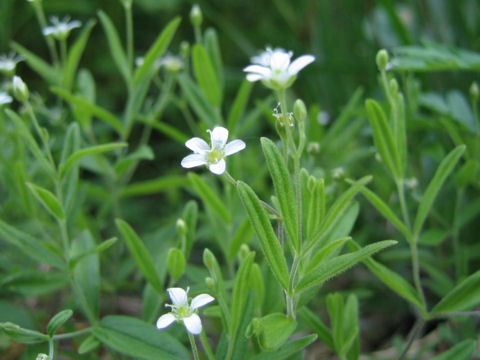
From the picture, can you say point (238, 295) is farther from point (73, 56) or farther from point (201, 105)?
point (73, 56)

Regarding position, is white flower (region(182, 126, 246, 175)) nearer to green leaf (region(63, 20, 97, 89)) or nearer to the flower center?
the flower center

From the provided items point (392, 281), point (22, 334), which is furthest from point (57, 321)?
point (392, 281)

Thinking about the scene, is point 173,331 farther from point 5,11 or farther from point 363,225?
point 5,11

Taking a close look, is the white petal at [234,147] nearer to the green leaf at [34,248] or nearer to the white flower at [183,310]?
the white flower at [183,310]

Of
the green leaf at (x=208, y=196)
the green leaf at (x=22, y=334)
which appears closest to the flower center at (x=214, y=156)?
the green leaf at (x=208, y=196)

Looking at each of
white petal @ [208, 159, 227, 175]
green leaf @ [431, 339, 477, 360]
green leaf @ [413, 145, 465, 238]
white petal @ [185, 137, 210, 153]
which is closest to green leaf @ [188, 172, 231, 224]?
white petal @ [185, 137, 210, 153]
